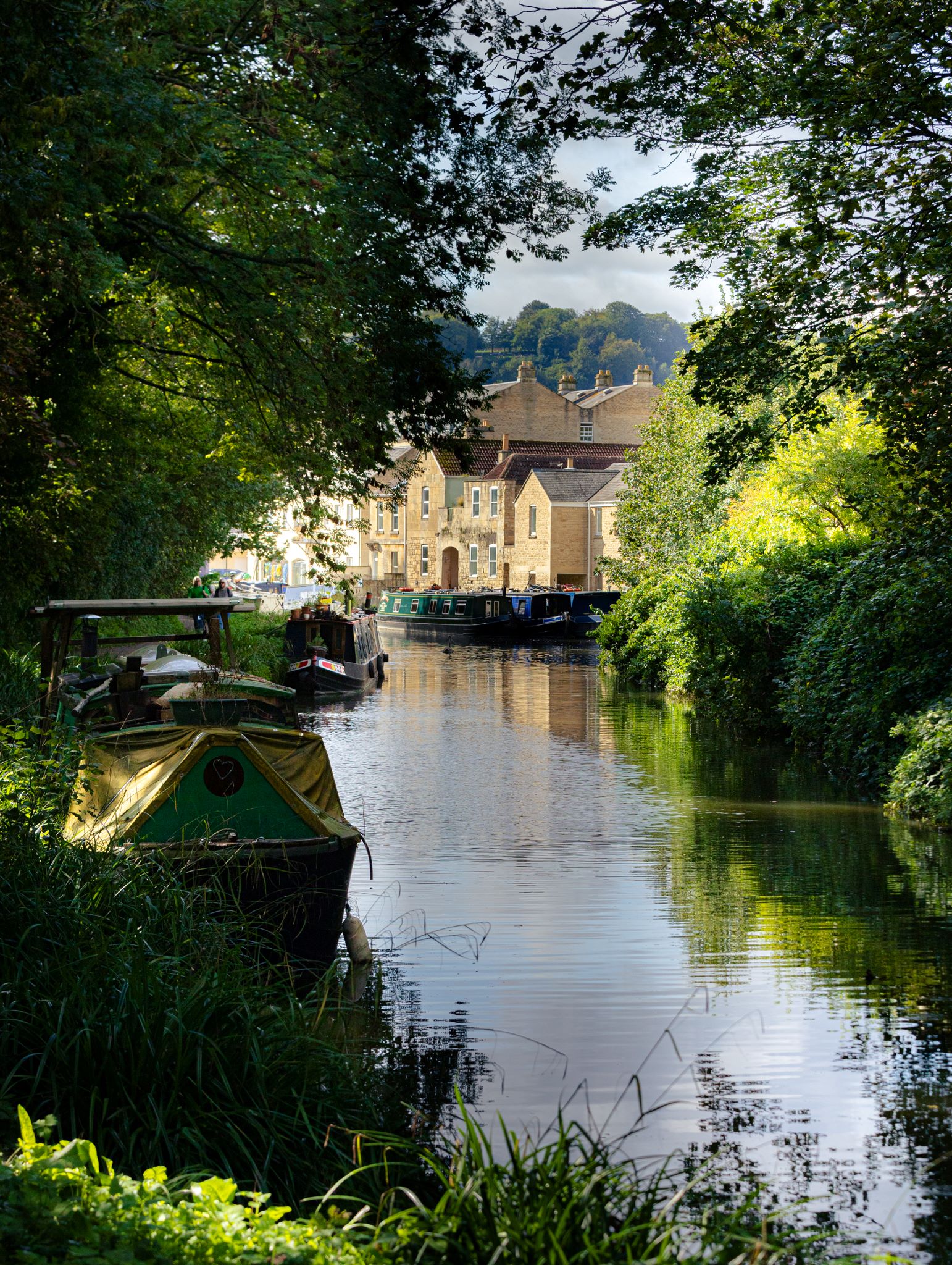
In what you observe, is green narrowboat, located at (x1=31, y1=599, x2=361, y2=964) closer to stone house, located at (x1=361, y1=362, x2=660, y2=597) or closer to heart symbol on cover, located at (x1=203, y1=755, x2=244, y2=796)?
heart symbol on cover, located at (x1=203, y1=755, x2=244, y2=796)

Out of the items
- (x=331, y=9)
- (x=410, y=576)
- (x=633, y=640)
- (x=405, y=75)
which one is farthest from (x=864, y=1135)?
(x=410, y=576)

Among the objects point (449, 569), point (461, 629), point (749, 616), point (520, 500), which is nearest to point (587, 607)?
point (461, 629)

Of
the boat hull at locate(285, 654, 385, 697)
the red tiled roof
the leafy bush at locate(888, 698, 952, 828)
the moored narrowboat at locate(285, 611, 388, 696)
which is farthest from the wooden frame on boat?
the red tiled roof

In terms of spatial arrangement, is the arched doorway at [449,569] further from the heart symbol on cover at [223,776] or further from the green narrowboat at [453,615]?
the heart symbol on cover at [223,776]

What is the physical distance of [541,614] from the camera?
6050 cm

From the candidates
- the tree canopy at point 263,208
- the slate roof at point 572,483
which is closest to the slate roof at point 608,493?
the slate roof at point 572,483

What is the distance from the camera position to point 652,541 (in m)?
43.2

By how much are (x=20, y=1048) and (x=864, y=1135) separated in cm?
422

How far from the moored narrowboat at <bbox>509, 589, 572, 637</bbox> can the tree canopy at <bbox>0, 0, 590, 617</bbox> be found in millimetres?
42817

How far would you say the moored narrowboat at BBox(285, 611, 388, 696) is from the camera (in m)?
35.2

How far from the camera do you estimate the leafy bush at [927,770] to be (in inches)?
627

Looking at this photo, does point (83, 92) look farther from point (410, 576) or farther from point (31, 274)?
point (410, 576)

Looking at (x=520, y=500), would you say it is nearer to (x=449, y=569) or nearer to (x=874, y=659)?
(x=449, y=569)

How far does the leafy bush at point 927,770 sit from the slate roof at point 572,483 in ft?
171
